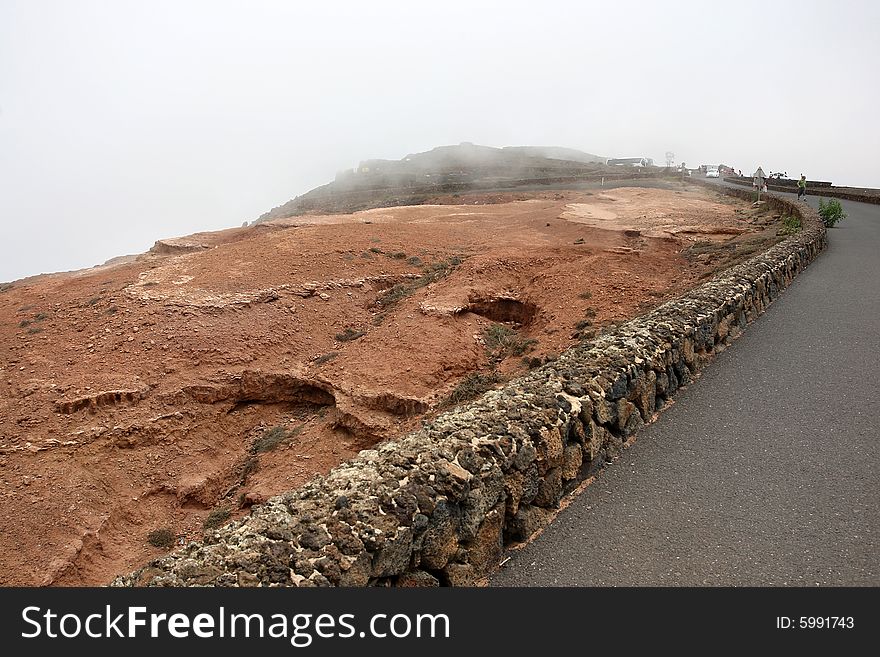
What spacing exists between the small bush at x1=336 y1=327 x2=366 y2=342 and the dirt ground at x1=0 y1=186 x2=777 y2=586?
0.75ft

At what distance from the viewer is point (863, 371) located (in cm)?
712

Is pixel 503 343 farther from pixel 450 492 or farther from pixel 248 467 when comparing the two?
pixel 450 492

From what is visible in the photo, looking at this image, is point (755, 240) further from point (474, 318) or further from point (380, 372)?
point (380, 372)

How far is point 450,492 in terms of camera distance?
3766 mm

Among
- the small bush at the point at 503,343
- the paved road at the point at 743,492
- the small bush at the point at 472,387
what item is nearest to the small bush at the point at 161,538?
the small bush at the point at 472,387

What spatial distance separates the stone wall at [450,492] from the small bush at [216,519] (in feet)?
16.6

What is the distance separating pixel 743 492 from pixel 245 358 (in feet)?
32.1

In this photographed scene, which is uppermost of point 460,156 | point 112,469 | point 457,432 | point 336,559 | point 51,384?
point 460,156

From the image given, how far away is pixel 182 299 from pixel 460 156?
3557 inches

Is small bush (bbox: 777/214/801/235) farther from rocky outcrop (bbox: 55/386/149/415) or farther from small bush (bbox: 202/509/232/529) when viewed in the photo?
rocky outcrop (bbox: 55/386/149/415)

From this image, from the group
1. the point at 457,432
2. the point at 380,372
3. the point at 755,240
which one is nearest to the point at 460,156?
the point at 755,240

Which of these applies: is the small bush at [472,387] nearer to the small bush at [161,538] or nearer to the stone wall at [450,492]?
the stone wall at [450,492]

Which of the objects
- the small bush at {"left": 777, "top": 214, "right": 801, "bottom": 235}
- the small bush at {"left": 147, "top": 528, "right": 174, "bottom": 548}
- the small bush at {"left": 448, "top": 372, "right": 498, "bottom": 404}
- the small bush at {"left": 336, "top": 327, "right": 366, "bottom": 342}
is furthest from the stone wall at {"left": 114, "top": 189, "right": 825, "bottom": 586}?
the small bush at {"left": 777, "top": 214, "right": 801, "bottom": 235}

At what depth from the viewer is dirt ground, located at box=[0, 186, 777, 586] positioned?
8.78 metres
